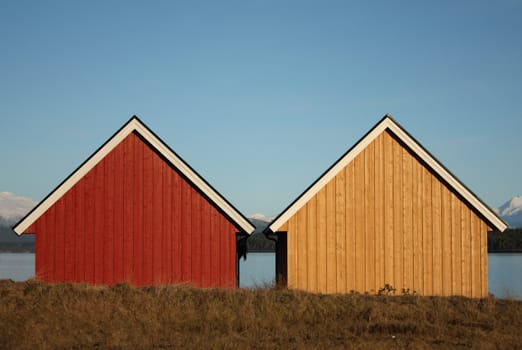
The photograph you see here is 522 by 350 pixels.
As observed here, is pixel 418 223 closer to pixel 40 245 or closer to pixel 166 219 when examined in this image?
pixel 166 219

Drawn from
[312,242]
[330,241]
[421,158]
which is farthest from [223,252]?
[421,158]

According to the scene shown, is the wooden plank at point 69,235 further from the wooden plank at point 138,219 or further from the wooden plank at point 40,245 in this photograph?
the wooden plank at point 138,219

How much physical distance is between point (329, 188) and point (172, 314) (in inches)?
389

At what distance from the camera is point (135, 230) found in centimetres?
2634

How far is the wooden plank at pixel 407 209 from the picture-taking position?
88.0 ft

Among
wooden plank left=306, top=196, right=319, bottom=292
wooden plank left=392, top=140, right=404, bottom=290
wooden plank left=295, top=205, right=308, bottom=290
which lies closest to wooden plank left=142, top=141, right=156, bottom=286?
wooden plank left=295, top=205, right=308, bottom=290

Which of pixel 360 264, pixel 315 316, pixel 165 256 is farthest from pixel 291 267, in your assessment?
pixel 315 316

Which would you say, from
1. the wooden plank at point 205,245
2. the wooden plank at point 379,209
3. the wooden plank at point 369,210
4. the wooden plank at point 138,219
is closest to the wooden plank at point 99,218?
the wooden plank at point 138,219

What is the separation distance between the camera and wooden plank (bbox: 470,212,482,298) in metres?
26.9

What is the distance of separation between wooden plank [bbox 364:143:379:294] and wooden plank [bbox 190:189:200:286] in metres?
5.46

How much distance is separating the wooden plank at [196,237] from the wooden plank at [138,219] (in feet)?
6.03

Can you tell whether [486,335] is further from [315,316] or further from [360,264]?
[360,264]

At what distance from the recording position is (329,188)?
2658cm

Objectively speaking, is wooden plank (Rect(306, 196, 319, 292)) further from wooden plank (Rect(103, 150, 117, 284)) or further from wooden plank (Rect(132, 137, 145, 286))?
wooden plank (Rect(103, 150, 117, 284))
